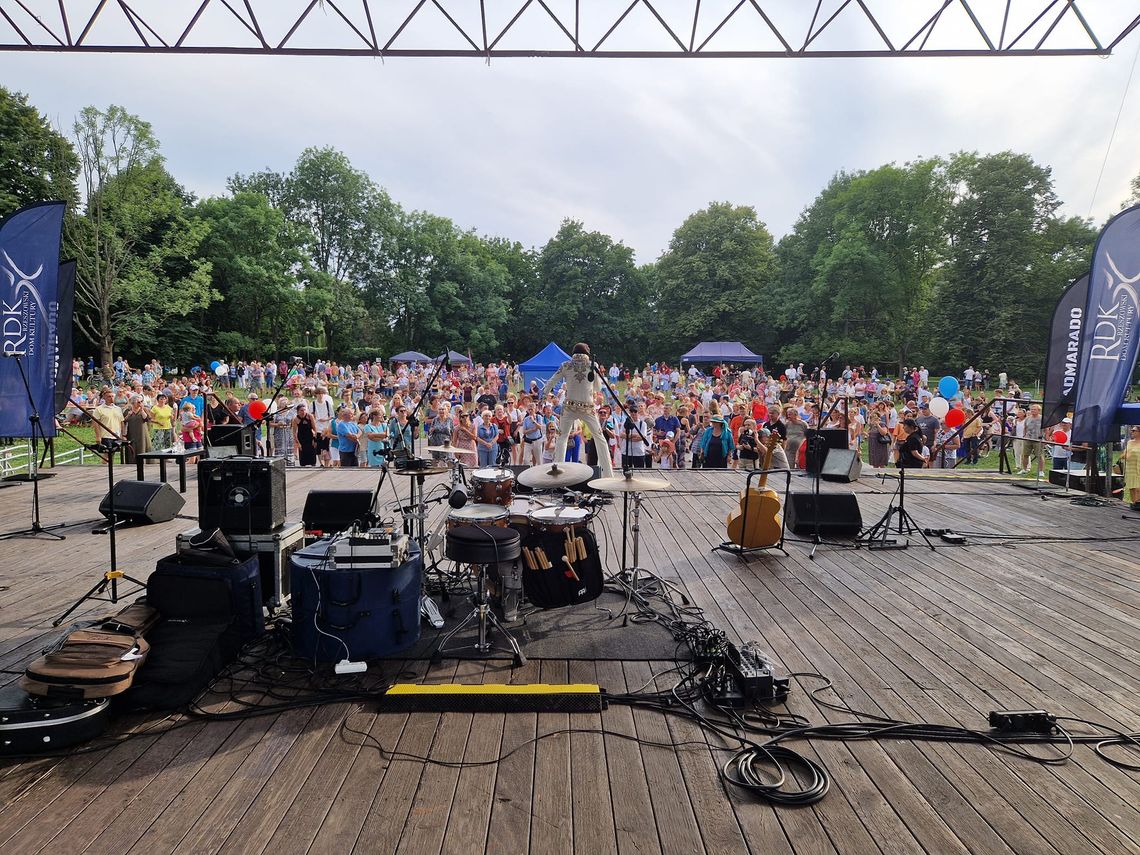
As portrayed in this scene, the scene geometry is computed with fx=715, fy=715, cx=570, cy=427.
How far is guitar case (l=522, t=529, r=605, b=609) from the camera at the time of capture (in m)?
4.64

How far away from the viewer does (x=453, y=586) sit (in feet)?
17.7

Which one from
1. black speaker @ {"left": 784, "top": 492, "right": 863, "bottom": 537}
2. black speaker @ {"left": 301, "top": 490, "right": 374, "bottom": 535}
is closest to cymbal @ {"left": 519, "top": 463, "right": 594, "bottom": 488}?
black speaker @ {"left": 301, "top": 490, "right": 374, "bottom": 535}

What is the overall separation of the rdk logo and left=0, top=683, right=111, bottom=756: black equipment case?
32.9 feet

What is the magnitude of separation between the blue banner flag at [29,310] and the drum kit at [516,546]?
5.44 meters

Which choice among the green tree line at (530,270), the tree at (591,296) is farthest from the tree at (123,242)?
the tree at (591,296)

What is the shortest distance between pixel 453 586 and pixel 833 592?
2.90 metres

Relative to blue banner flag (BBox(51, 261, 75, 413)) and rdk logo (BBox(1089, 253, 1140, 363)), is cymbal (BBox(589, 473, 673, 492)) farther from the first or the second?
rdk logo (BBox(1089, 253, 1140, 363))

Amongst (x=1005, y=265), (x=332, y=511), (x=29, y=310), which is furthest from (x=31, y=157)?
(x=1005, y=265)

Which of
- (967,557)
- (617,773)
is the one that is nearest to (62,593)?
(617,773)

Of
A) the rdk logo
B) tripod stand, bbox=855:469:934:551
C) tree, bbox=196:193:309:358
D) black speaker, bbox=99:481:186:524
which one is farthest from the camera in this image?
tree, bbox=196:193:309:358

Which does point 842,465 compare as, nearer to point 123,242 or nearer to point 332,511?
point 332,511

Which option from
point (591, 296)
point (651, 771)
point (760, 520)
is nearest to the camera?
point (651, 771)

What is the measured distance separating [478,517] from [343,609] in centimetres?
93

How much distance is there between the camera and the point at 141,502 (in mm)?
7160
